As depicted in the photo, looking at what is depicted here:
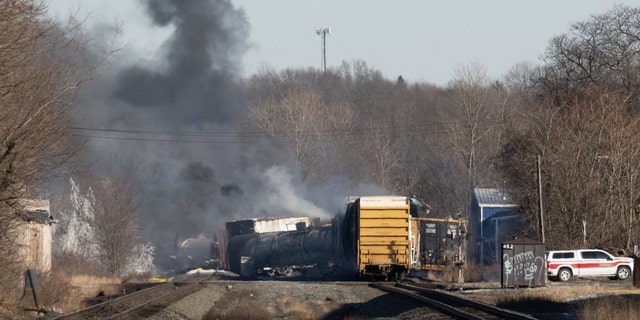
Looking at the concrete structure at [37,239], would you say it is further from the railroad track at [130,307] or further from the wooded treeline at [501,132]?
the wooded treeline at [501,132]

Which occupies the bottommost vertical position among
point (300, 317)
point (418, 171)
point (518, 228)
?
point (300, 317)

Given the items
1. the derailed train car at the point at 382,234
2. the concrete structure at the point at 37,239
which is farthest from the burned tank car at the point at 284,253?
the concrete structure at the point at 37,239

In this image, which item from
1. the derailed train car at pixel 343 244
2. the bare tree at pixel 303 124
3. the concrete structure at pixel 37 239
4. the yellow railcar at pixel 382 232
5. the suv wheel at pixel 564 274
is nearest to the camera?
the concrete structure at pixel 37 239

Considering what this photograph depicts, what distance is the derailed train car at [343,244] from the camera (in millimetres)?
41875

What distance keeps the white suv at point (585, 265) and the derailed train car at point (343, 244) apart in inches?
235

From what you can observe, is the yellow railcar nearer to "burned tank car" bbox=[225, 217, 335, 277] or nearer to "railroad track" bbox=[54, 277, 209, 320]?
"burned tank car" bbox=[225, 217, 335, 277]

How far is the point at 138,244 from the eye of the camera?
242 ft

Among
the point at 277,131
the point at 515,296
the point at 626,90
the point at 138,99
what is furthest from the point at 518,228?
the point at 277,131

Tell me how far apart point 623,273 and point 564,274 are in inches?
104

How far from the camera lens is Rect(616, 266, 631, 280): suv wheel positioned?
1785 inches

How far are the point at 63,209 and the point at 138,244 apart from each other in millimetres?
7699

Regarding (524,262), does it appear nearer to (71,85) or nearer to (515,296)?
(515,296)

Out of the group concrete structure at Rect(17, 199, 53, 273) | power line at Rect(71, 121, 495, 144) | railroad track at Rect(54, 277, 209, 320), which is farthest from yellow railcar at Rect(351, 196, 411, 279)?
power line at Rect(71, 121, 495, 144)

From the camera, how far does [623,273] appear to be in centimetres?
4547
